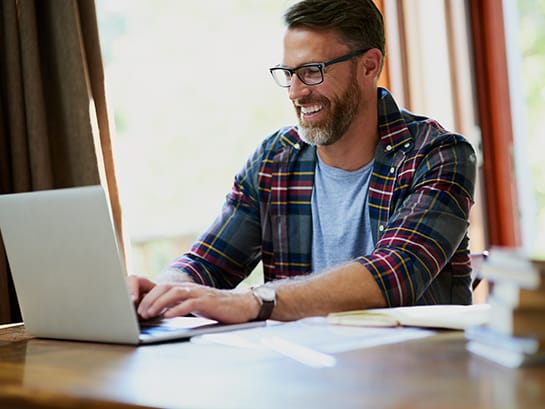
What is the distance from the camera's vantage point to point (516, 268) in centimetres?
108

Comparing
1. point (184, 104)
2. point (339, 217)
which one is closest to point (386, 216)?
point (339, 217)

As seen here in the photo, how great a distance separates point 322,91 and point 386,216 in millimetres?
359

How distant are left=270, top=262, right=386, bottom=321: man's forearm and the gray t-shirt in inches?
16.2

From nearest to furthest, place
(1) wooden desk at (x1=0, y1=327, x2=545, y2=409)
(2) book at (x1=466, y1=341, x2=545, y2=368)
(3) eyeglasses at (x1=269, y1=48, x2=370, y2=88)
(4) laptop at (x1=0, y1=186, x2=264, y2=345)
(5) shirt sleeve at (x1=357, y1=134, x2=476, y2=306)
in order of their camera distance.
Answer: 1. (1) wooden desk at (x1=0, y1=327, x2=545, y2=409)
2. (2) book at (x1=466, y1=341, x2=545, y2=368)
3. (4) laptop at (x1=0, y1=186, x2=264, y2=345)
4. (5) shirt sleeve at (x1=357, y1=134, x2=476, y2=306)
5. (3) eyeglasses at (x1=269, y1=48, x2=370, y2=88)

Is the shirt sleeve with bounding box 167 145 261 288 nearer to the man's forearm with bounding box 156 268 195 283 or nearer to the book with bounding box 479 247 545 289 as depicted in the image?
the man's forearm with bounding box 156 268 195 283

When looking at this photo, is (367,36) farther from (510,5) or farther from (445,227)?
(510,5)

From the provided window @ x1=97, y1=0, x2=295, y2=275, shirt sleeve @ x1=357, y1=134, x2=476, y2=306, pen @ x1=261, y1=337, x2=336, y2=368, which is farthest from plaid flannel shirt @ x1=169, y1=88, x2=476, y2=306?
window @ x1=97, y1=0, x2=295, y2=275

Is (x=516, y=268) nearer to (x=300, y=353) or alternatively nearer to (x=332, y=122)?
(x=300, y=353)

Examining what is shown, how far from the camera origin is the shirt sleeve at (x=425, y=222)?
175cm

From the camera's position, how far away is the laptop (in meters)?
1.40

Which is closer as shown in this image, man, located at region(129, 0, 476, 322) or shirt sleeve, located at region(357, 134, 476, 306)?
shirt sleeve, located at region(357, 134, 476, 306)

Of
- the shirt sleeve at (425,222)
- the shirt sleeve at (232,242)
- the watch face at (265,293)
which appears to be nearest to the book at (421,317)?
the watch face at (265,293)

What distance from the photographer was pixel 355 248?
85.2 inches

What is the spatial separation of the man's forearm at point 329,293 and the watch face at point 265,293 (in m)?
0.02
